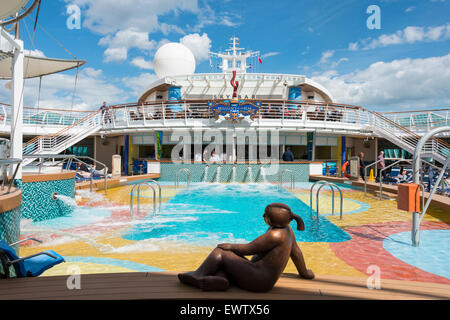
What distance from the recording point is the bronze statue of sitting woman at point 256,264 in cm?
193

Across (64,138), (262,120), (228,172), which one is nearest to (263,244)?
(228,172)

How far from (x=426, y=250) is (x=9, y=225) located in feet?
18.9

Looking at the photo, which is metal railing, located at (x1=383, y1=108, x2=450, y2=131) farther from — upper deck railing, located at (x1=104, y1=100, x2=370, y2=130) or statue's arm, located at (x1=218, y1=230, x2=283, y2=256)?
statue's arm, located at (x1=218, y1=230, x2=283, y2=256)

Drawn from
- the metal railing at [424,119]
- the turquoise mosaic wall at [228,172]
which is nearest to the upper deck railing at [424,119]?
the metal railing at [424,119]

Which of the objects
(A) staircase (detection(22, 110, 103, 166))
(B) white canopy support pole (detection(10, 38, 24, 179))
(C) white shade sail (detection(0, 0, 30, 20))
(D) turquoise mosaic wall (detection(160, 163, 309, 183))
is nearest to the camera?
(C) white shade sail (detection(0, 0, 30, 20))

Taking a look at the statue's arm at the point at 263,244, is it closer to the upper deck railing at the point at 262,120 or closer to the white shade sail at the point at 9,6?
the white shade sail at the point at 9,6

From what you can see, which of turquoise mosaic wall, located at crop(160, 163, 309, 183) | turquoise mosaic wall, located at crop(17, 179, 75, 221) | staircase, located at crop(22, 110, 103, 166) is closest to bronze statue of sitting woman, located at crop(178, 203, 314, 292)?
turquoise mosaic wall, located at crop(17, 179, 75, 221)

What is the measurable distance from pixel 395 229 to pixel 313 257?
97.6 inches

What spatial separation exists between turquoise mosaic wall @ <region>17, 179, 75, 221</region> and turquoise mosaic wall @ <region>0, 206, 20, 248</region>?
1.96 meters

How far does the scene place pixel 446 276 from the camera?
10.7ft

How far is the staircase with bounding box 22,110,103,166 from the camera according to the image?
12961mm

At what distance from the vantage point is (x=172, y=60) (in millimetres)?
22984
